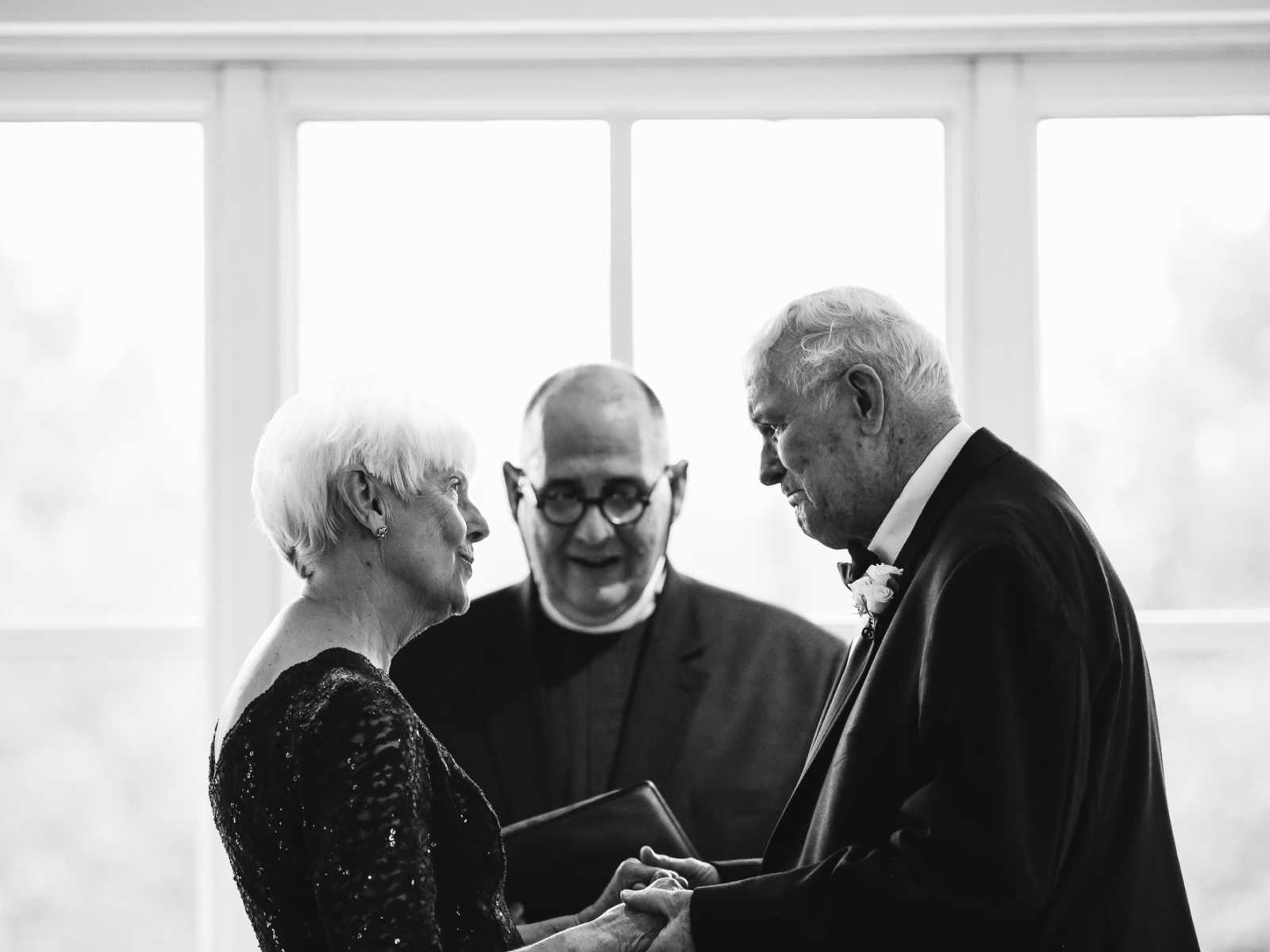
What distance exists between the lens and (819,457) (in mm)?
1950

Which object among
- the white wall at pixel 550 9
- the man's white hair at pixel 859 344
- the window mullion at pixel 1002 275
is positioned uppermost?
the white wall at pixel 550 9

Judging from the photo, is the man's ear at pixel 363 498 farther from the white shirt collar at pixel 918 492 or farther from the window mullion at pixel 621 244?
the window mullion at pixel 621 244

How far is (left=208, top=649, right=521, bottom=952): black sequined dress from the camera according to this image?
1.47 m

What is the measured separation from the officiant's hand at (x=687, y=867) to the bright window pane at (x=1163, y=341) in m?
1.26

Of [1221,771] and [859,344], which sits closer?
[859,344]

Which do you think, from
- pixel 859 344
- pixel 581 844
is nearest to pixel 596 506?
pixel 581 844

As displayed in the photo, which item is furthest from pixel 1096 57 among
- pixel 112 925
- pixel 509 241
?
pixel 112 925

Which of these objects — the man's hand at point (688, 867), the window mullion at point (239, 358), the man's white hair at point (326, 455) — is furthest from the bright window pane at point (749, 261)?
the man's white hair at point (326, 455)

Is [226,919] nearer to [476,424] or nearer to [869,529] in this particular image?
[476,424]

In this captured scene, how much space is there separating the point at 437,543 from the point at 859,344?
654mm

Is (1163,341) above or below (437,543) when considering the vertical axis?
above

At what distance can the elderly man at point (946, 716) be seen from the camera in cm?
159

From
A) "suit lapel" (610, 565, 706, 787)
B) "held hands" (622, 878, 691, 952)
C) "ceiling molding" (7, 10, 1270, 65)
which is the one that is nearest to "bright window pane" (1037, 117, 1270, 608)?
"ceiling molding" (7, 10, 1270, 65)

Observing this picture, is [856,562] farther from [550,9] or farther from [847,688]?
[550,9]
